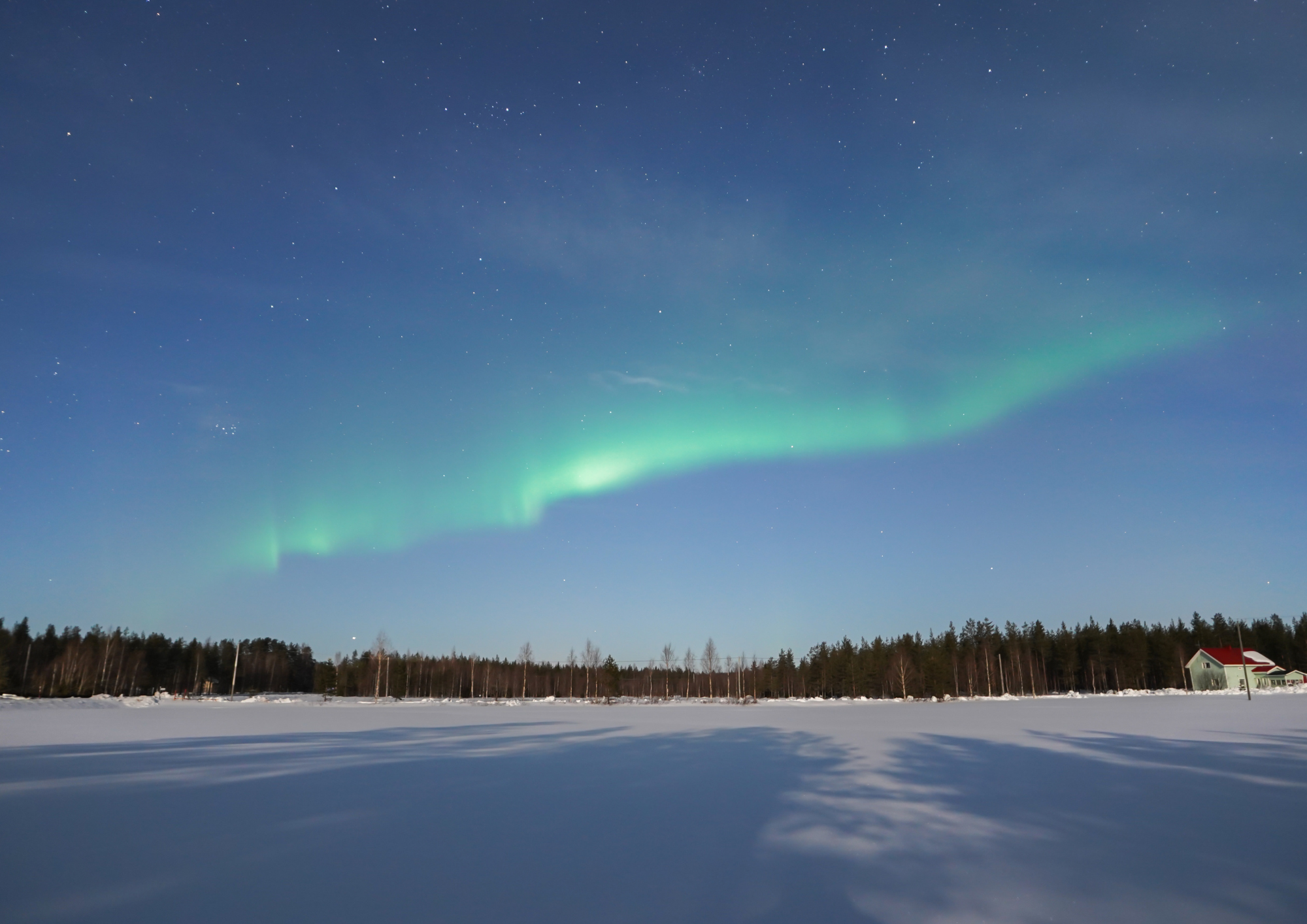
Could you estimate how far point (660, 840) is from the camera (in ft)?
28.6

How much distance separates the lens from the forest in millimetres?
95500

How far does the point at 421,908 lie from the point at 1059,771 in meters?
13.7

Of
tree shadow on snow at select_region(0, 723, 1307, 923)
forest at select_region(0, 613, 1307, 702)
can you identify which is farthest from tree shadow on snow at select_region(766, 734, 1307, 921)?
forest at select_region(0, 613, 1307, 702)

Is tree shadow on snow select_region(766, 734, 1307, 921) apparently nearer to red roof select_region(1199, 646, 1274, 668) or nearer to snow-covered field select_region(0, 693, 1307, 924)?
snow-covered field select_region(0, 693, 1307, 924)

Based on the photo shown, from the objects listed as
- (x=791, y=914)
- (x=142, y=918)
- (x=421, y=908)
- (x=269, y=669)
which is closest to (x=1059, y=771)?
(x=791, y=914)

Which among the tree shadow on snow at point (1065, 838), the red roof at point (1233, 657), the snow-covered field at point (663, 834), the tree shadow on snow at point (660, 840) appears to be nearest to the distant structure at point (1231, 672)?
the red roof at point (1233, 657)

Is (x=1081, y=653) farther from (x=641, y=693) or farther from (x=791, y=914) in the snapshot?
(x=791, y=914)

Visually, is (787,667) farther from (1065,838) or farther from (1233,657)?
(1065,838)

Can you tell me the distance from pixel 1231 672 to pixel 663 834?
96062 mm

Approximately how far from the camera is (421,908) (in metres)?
6.09

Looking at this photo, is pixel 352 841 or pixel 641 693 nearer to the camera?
pixel 352 841

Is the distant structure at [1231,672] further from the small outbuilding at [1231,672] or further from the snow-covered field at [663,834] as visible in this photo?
the snow-covered field at [663,834]

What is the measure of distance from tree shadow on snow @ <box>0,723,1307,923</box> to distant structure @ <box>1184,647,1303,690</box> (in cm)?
8077

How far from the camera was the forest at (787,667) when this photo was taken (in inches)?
3760
